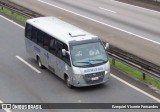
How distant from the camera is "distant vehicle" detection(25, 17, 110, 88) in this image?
18.5 meters

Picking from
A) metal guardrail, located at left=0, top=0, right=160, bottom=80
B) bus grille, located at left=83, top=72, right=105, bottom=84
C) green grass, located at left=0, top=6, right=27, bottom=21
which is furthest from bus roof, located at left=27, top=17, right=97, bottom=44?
green grass, located at left=0, top=6, right=27, bottom=21

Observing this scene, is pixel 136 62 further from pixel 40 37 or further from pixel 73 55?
pixel 40 37

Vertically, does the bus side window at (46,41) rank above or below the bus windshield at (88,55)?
below

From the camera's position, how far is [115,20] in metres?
35.0

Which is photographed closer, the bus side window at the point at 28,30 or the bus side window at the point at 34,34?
the bus side window at the point at 34,34

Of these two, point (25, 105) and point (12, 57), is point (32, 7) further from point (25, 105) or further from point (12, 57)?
point (25, 105)

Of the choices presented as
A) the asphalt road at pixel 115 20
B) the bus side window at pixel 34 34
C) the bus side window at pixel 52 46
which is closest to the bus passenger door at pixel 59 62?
the bus side window at pixel 52 46

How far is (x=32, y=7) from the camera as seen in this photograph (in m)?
39.9

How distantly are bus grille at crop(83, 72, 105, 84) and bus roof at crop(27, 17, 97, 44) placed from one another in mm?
1756

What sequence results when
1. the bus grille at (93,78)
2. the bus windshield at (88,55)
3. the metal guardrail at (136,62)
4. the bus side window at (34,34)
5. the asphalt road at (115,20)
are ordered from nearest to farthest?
1. the bus grille at (93,78)
2. the bus windshield at (88,55)
3. the metal guardrail at (136,62)
4. the bus side window at (34,34)
5. the asphalt road at (115,20)

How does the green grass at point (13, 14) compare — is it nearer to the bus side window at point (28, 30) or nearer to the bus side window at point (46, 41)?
the bus side window at point (28, 30)

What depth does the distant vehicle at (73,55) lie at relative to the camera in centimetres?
1847

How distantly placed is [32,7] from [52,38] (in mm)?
20021

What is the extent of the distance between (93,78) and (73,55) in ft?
4.29
